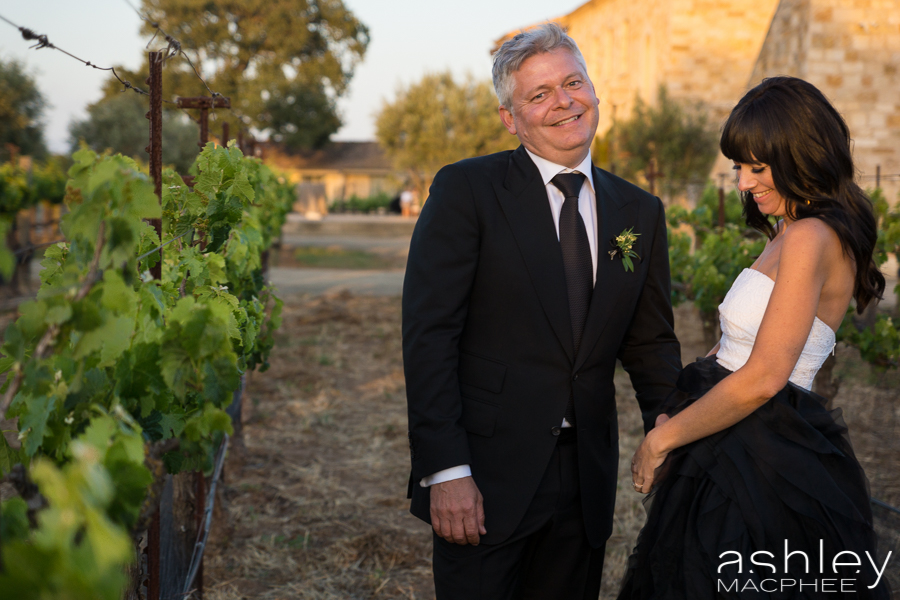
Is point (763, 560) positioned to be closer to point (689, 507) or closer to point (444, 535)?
point (689, 507)

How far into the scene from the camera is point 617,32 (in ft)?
87.9

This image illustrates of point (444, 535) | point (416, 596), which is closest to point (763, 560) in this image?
point (444, 535)

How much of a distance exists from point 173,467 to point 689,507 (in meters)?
1.26

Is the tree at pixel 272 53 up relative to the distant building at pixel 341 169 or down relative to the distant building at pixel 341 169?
up

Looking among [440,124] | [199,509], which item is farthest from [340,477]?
[440,124]

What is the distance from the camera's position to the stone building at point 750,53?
15508 mm

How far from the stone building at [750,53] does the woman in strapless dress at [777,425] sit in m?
4.89

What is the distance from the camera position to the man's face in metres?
2.11

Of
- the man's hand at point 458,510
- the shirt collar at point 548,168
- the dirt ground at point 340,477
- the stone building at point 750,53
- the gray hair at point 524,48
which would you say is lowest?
the dirt ground at point 340,477

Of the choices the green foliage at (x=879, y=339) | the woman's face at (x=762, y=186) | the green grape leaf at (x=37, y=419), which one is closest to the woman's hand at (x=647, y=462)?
the woman's face at (x=762, y=186)

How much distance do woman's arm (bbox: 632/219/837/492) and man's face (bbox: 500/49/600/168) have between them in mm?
642

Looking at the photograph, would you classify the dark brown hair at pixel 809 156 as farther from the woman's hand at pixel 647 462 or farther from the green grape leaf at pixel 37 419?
the green grape leaf at pixel 37 419

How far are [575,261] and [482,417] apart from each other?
51cm

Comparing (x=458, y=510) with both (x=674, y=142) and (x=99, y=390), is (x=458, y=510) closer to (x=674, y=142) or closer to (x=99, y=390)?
(x=99, y=390)
